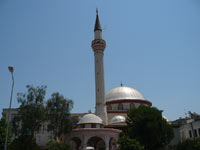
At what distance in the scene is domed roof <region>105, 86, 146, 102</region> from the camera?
43.6 metres

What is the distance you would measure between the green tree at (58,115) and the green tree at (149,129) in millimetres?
9585

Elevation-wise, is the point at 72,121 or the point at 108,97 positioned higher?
the point at 108,97

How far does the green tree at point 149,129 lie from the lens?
97.1ft

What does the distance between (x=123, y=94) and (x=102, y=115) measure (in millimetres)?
9206

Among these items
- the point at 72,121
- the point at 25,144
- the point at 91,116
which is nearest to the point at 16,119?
the point at 25,144

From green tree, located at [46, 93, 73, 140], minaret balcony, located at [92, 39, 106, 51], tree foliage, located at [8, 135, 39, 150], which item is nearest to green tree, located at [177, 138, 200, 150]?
green tree, located at [46, 93, 73, 140]

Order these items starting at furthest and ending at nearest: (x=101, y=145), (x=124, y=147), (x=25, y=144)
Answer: (x=101, y=145)
(x=25, y=144)
(x=124, y=147)

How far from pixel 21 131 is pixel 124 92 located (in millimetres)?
23230

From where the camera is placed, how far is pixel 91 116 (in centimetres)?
3366

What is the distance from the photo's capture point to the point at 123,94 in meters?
44.1

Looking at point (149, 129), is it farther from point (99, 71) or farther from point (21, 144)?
point (21, 144)

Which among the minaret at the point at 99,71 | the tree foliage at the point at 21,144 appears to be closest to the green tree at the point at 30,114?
the tree foliage at the point at 21,144

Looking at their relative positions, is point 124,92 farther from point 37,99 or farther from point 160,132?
point 37,99

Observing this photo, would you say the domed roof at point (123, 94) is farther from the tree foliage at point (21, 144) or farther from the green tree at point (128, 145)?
the tree foliage at point (21, 144)
